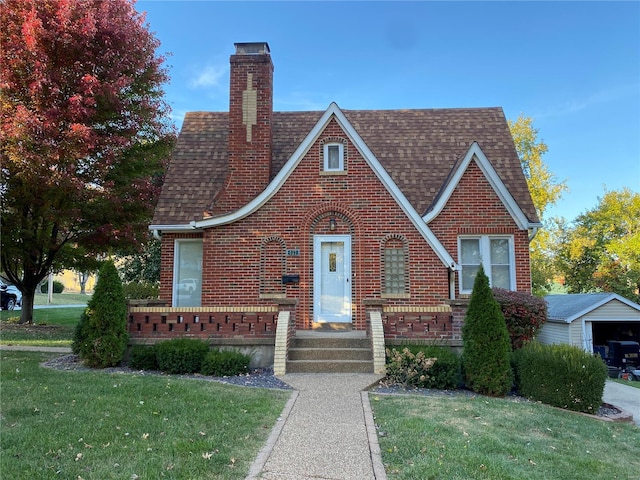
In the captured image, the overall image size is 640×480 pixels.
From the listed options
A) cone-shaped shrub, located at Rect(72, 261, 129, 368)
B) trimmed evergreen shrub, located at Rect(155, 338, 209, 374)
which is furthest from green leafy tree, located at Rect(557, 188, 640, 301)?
cone-shaped shrub, located at Rect(72, 261, 129, 368)

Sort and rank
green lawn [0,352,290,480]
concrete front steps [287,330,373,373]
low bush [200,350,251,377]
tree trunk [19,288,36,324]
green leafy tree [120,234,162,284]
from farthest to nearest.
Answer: green leafy tree [120,234,162,284]
tree trunk [19,288,36,324]
concrete front steps [287,330,373,373]
low bush [200,350,251,377]
green lawn [0,352,290,480]

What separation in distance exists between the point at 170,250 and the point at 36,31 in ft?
26.2

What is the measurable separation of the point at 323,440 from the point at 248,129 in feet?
30.2

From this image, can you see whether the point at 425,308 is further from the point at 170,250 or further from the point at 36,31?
the point at 36,31

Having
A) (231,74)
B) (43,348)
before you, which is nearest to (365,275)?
(231,74)

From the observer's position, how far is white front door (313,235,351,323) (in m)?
11.5

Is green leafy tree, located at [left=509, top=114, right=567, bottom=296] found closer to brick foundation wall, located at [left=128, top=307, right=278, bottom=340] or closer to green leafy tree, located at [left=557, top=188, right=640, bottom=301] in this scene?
green leafy tree, located at [left=557, top=188, right=640, bottom=301]

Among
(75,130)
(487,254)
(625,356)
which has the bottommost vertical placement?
(625,356)

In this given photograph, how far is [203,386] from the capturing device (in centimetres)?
743

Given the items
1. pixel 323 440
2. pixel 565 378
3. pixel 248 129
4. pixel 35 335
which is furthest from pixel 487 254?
pixel 35 335

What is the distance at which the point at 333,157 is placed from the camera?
39.9 ft

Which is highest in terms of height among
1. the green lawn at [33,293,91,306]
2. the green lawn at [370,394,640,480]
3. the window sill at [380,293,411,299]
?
the window sill at [380,293,411,299]

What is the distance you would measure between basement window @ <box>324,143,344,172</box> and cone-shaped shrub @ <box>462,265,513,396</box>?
5440mm

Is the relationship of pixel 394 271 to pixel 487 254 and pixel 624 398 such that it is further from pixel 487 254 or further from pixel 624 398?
pixel 624 398
